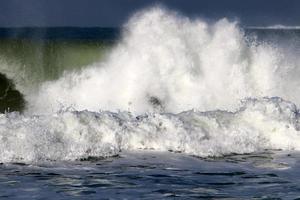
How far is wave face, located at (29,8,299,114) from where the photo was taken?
58.1 feet

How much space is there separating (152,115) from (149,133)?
24.6 inches

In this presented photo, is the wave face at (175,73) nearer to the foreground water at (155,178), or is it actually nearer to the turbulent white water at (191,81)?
the turbulent white water at (191,81)

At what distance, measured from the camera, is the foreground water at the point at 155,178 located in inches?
356

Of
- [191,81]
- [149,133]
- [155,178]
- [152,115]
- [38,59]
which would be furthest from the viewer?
[38,59]

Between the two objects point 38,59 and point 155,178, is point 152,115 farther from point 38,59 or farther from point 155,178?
point 38,59

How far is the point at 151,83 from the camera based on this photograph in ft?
58.7

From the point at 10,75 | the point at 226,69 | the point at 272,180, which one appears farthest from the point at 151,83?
the point at 272,180

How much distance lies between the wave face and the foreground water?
6.02 meters

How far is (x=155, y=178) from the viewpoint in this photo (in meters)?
9.93

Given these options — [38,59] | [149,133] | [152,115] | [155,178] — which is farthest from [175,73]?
[155,178]

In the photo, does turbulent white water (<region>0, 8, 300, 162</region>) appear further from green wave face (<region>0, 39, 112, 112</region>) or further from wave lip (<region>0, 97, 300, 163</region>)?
green wave face (<region>0, 39, 112, 112</region>)

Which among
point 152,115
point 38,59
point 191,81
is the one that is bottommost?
point 152,115

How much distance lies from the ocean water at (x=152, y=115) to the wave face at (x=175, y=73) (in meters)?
0.03

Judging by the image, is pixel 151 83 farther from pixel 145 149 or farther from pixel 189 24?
pixel 145 149
